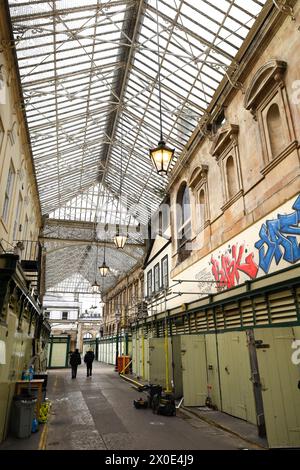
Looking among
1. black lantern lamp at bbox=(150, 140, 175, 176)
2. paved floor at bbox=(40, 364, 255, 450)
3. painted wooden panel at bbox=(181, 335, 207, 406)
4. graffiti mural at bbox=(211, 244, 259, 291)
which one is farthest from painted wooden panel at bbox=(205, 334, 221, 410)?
black lantern lamp at bbox=(150, 140, 175, 176)

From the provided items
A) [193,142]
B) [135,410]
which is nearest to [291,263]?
[135,410]

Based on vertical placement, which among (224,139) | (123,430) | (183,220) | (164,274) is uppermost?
(224,139)

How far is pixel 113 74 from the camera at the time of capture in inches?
553

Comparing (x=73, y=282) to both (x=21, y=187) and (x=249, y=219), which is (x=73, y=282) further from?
(x=249, y=219)

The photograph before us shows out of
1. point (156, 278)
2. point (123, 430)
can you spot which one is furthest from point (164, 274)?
point (123, 430)

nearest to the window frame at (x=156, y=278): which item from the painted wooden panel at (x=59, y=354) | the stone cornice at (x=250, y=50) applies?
the stone cornice at (x=250, y=50)

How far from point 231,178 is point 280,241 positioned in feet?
13.7

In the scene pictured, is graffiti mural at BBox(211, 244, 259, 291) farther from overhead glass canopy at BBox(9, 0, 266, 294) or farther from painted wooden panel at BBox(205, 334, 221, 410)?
overhead glass canopy at BBox(9, 0, 266, 294)

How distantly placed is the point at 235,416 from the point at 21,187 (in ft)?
39.4

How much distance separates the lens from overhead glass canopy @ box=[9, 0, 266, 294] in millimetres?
10188

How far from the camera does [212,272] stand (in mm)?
11695

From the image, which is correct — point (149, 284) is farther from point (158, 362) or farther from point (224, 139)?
point (224, 139)

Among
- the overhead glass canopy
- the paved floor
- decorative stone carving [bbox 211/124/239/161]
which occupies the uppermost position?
the overhead glass canopy

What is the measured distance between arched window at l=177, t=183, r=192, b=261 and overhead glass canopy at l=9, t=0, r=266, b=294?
7.01 ft
